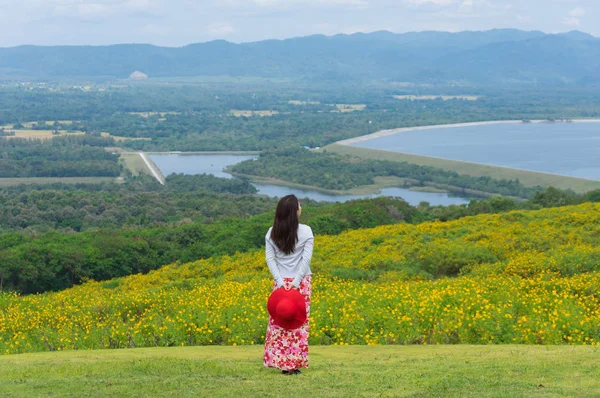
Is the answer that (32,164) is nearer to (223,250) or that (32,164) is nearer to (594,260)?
(223,250)

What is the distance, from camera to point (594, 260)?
59.4 feet

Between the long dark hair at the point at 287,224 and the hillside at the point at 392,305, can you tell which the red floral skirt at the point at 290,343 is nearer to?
the long dark hair at the point at 287,224

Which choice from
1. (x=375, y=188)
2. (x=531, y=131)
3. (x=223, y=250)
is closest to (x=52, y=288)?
(x=223, y=250)

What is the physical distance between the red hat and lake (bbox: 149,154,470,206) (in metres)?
54.1

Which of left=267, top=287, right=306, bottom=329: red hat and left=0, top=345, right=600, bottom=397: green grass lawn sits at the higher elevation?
left=267, top=287, right=306, bottom=329: red hat

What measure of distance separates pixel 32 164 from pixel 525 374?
105 meters

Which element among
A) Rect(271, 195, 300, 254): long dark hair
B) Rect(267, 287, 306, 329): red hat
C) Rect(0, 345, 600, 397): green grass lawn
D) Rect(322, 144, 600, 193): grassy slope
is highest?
Rect(271, 195, 300, 254): long dark hair

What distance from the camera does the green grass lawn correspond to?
23.2ft

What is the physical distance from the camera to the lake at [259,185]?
77.9m

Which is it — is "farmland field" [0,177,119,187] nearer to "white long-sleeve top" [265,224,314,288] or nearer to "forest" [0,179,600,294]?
"forest" [0,179,600,294]

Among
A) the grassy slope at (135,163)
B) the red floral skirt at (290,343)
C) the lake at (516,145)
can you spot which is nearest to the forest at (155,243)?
the red floral skirt at (290,343)

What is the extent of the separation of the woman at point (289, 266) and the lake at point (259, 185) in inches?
2122

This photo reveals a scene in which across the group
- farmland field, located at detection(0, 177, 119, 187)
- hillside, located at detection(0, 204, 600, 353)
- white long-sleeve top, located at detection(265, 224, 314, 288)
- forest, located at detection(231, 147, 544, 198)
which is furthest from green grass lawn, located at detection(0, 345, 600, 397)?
farmland field, located at detection(0, 177, 119, 187)

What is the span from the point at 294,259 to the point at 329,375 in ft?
3.94
